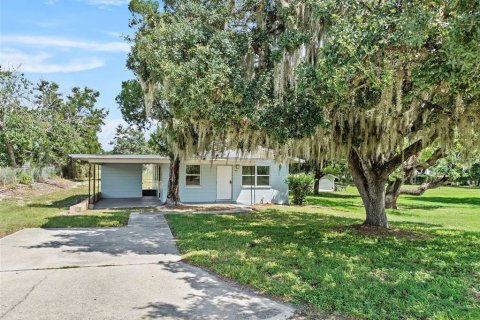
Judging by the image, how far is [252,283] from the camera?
196 inches

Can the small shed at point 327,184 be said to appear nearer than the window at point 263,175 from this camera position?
No

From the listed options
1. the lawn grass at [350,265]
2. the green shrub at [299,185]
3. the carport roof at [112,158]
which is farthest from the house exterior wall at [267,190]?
the lawn grass at [350,265]

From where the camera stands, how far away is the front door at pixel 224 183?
18.0 meters

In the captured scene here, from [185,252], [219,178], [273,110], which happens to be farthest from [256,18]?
[219,178]

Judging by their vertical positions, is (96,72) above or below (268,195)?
above

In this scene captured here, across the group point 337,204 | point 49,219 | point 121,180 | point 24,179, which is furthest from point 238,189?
point 24,179

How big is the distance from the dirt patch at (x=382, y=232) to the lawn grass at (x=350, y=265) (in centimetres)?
5

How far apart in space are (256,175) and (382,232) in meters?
9.53

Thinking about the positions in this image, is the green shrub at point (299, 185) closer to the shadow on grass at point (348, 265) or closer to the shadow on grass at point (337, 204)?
the shadow on grass at point (337, 204)

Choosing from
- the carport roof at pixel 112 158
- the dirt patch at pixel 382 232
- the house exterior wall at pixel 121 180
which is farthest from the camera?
the house exterior wall at pixel 121 180

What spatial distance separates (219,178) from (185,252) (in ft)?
36.3

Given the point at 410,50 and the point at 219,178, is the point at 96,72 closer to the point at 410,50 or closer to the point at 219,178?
the point at 219,178

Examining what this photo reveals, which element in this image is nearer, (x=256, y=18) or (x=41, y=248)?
(x=41, y=248)

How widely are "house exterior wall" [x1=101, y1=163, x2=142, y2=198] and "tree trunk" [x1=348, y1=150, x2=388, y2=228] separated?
559 inches
